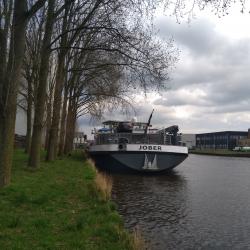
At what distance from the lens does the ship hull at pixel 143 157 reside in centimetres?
3244

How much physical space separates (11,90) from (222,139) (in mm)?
147135

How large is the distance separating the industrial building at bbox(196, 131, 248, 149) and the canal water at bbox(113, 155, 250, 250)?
12152 centimetres

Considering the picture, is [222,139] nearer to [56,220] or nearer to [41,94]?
[41,94]

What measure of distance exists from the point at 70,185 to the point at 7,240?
9183 mm

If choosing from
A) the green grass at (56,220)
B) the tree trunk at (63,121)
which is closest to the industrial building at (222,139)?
the tree trunk at (63,121)

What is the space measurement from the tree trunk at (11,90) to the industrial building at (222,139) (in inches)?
5229

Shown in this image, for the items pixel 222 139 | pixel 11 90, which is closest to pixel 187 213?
pixel 11 90

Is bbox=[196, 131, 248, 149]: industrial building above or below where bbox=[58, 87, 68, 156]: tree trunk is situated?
above

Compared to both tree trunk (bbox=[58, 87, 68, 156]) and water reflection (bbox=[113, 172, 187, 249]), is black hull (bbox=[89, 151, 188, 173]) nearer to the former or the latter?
tree trunk (bbox=[58, 87, 68, 156])

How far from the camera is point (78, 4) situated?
23453 mm

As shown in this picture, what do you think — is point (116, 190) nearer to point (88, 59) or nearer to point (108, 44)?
point (108, 44)

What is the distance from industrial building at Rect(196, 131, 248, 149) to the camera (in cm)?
14873

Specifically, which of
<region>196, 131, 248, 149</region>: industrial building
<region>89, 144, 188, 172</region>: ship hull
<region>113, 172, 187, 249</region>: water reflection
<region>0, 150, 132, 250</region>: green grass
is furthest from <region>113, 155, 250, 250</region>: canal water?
<region>196, 131, 248, 149</region>: industrial building

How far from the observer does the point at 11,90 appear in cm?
1318
